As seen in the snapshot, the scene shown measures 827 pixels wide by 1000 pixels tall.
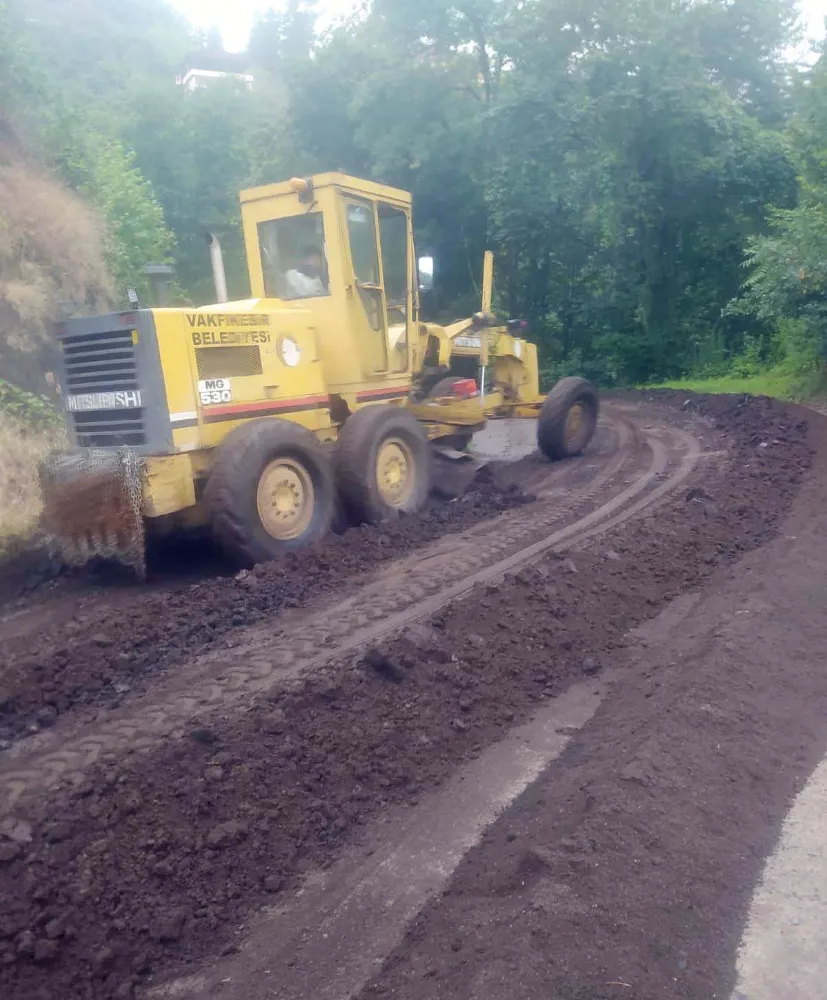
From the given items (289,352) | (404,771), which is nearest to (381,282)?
(289,352)

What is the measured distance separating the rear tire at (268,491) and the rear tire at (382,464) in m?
0.26

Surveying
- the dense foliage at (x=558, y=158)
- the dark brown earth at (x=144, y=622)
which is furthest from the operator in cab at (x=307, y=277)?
the dense foliage at (x=558, y=158)

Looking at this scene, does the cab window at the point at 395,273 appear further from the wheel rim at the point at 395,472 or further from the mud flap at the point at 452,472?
the mud flap at the point at 452,472

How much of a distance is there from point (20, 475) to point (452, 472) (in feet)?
14.8

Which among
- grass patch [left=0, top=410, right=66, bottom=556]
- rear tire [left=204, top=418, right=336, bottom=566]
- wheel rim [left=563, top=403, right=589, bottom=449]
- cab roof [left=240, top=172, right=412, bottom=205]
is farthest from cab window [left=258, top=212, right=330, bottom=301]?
wheel rim [left=563, top=403, right=589, bottom=449]

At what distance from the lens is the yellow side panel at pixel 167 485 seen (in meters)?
6.63

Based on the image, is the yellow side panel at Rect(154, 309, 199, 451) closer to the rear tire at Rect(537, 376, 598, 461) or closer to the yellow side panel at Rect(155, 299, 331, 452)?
the yellow side panel at Rect(155, 299, 331, 452)

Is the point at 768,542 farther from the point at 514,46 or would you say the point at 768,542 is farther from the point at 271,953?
the point at 514,46

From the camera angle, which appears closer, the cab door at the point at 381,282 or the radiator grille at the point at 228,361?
the radiator grille at the point at 228,361

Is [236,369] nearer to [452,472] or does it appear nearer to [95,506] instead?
[95,506]

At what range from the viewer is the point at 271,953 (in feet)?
10.5

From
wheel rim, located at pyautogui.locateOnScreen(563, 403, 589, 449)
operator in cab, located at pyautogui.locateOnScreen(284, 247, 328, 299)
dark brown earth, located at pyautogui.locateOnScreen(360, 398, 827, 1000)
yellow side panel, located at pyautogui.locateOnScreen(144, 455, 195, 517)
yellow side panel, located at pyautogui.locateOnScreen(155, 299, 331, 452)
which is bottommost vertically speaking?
dark brown earth, located at pyautogui.locateOnScreen(360, 398, 827, 1000)

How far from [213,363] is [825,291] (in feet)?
30.4

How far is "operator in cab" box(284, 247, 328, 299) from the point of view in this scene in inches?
333
